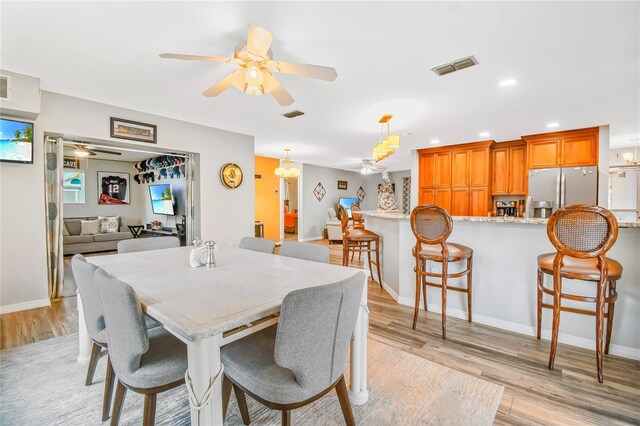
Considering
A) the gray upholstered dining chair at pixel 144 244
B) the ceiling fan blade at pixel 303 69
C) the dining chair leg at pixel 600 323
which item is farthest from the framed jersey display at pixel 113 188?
the dining chair leg at pixel 600 323

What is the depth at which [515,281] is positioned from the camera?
2.61 meters

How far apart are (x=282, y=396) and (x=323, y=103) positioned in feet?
10.5

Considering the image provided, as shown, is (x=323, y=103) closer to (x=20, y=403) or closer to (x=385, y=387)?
(x=385, y=387)

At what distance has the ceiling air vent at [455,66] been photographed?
8.01 ft

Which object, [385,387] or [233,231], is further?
[233,231]

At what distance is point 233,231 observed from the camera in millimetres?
5023

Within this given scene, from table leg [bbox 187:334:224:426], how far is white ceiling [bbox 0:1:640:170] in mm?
1934

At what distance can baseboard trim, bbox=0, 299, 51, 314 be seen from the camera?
2990 mm

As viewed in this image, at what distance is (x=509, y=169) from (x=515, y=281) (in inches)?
150

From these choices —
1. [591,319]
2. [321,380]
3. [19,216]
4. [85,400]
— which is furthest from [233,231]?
[591,319]

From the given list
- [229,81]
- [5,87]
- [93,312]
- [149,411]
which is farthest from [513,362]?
[5,87]

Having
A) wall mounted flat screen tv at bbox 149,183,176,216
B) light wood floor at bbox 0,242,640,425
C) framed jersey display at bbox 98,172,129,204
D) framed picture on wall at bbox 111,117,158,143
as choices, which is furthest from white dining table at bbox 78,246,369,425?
framed jersey display at bbox 98,172,129,204

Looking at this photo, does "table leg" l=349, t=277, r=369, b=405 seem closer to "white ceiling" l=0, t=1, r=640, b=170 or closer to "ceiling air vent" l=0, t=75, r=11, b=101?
"white ceiling" l=0, t=1, r=640, b=170

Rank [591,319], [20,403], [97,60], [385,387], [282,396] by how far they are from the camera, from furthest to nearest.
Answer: [97,60]
[591,319]
[385,387]
[20,403]
[282,396]
